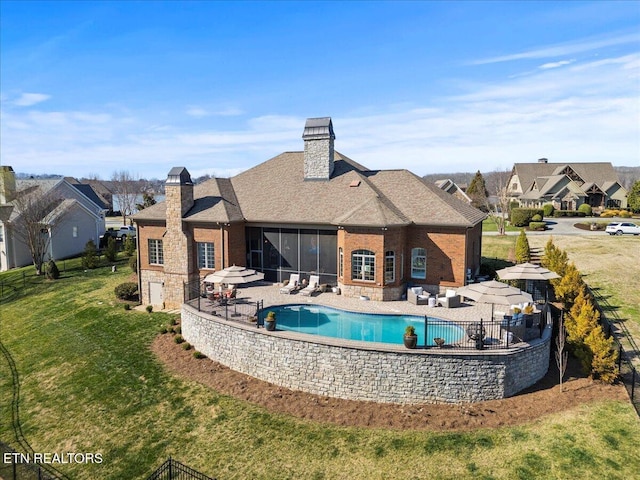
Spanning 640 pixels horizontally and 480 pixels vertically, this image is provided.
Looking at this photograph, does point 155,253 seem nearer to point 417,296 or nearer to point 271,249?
point 271,249

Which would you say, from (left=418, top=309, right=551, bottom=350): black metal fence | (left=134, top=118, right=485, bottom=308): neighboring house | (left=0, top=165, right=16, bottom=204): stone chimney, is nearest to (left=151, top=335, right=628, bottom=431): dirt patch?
(left=418, top=309, right=551, bottom=350): black metal fence

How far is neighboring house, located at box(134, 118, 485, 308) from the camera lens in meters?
23.5

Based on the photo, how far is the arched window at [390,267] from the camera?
910 inches

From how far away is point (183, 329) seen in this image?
2206 cm

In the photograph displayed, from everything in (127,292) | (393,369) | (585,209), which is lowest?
(393,369)

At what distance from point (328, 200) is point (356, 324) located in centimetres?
1000

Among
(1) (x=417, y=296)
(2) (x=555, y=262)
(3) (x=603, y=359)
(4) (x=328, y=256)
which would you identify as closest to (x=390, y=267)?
(1) (x=417, y=296)

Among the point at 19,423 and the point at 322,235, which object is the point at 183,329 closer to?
the point at 19,423

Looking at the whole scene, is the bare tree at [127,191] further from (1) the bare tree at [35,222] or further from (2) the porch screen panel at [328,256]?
(2) the porch screen panel at [328,256]

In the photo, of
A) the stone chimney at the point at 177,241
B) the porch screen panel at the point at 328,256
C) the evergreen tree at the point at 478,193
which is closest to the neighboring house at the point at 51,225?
the stone chimney at the point at 177,241

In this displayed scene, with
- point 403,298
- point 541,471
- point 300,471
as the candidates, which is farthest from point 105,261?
point 541,471

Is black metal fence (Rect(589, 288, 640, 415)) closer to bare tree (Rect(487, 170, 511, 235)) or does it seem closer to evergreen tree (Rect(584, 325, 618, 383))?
evergreen tree (Rect(584, 325, 618, 383))

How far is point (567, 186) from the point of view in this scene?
203 ft

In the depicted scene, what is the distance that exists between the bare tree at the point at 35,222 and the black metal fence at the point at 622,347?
4612 centimetres
